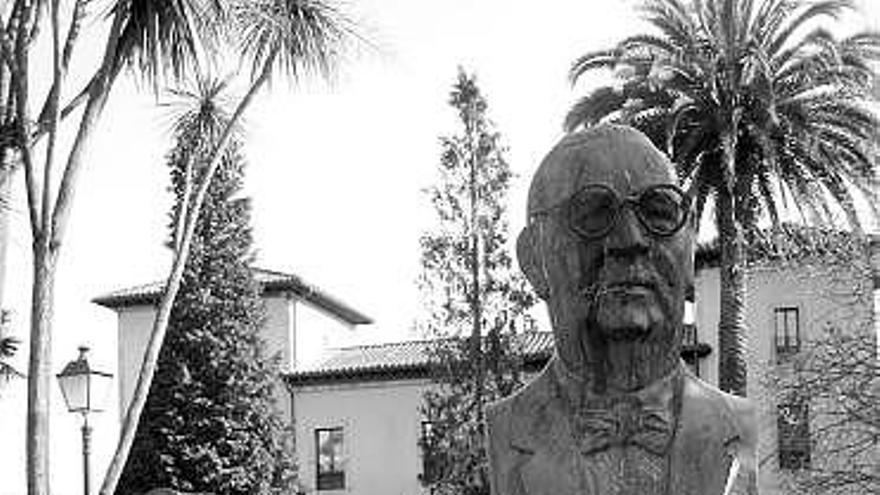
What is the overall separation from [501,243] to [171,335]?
9.95 meters

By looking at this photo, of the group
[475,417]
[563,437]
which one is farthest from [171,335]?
[563,437]

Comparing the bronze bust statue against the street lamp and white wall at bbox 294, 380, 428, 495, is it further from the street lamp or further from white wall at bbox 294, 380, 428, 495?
white wall at bbox 294, 380, 428, 495

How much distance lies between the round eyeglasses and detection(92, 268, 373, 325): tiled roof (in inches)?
1758

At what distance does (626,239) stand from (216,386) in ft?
107

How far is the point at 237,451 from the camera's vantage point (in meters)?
34.8

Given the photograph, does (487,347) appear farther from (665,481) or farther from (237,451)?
(665,481)

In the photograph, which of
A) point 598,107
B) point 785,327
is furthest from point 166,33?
point 785,327

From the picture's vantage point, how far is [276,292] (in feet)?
159

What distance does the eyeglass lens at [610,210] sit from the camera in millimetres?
3514

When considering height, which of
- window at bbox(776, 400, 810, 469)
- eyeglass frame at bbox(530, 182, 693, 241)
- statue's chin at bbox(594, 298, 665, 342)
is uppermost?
eyeglass frame at bbox(530, 182, 693, 241)

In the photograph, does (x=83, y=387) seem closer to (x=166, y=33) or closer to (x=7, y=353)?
(x=7, y=353)

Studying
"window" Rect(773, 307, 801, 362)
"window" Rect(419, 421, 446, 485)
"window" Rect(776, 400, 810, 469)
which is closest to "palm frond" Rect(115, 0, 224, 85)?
"window" Rect(419, 421, 446, 485)

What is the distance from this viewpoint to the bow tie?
3506mm

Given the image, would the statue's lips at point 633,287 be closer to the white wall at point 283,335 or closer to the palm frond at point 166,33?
the palm frond at point 166,33
